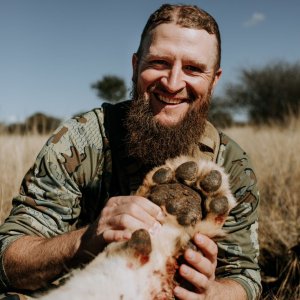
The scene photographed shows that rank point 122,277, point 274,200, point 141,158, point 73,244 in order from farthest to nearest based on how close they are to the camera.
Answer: point 274,200 < point 141,158 < point 73,244 < point 122,277

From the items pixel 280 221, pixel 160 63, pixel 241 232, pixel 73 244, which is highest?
pixel 160 63

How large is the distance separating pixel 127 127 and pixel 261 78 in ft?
71.5

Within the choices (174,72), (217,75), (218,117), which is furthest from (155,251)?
(218,117)

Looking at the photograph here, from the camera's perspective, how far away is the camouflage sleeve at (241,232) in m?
2.45

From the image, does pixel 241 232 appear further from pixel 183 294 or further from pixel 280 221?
pixel 280 221

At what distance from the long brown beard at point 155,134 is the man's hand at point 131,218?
1.07 meters

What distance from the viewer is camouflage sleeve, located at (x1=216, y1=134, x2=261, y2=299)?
2449 mm

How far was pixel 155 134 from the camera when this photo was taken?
277cm

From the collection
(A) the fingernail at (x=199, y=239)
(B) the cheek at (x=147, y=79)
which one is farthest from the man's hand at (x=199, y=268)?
(B) the cheek at (x=147, y=79)

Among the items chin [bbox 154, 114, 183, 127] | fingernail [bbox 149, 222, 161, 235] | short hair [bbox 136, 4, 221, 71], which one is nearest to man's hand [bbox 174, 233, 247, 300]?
fingernail [bbox 149, 222, 161, 235]

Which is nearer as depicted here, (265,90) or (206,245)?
(206,245)

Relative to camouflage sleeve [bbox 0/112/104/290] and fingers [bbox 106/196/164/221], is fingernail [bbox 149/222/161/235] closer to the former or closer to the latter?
fingers [bbox 106/196/164/221]

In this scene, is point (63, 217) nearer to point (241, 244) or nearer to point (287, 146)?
point (241, 244)

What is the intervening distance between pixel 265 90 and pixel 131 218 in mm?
22341
